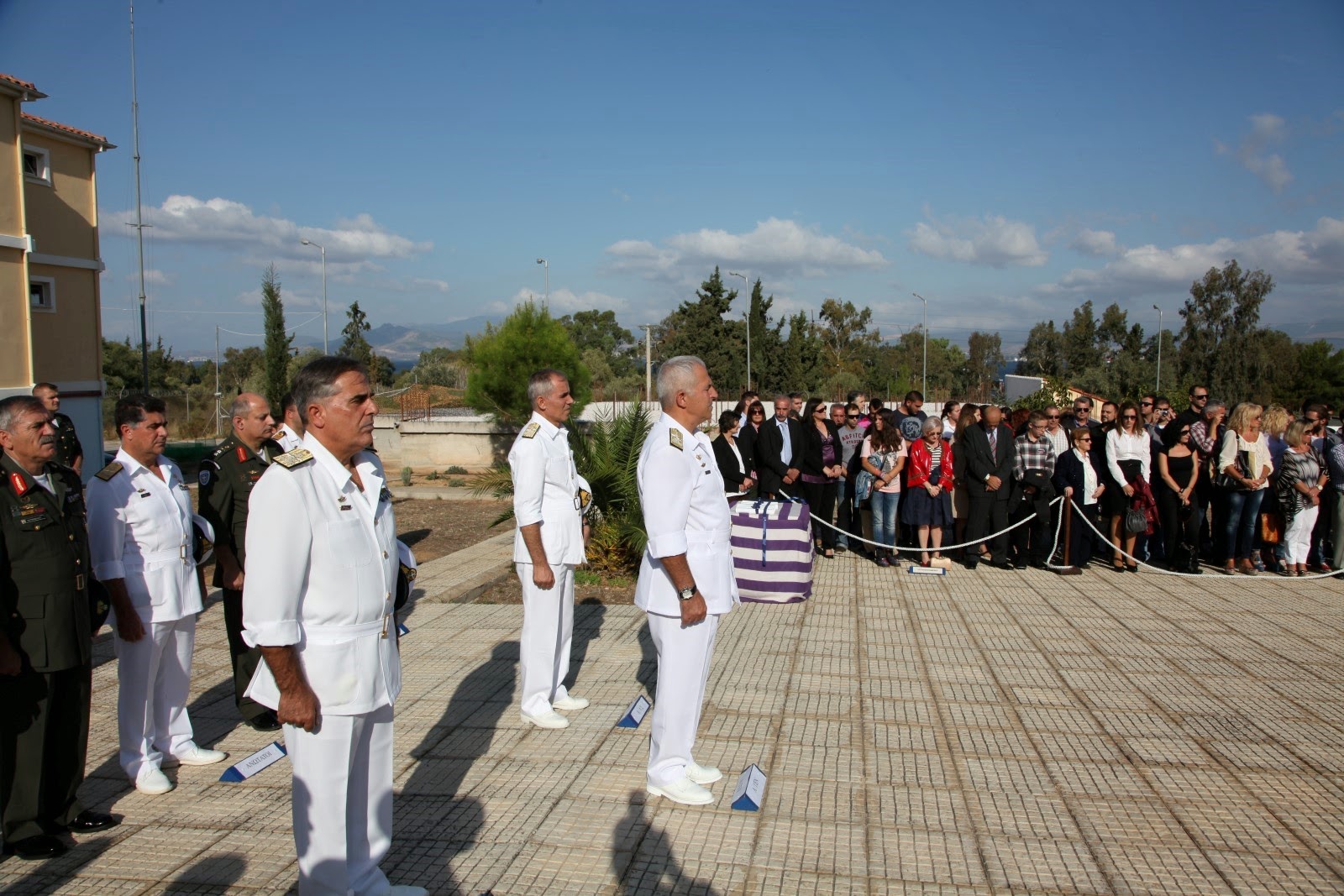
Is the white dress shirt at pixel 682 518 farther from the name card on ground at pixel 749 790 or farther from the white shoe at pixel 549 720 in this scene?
the white shoe at pixel 549 720

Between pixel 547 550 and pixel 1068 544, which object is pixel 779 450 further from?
pixel 547 550

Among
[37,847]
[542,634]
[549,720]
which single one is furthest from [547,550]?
[37,847]

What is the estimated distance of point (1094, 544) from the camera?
10.8m

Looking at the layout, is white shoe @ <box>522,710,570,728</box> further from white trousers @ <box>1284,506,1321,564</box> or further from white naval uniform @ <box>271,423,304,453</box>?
white trousers @ <box>1284,506,1321,564</box>

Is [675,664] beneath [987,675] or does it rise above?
above

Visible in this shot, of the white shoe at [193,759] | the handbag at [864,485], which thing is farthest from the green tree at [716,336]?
the white shoe at [193,759]

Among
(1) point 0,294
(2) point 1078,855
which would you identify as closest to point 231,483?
(2) point 1078,855

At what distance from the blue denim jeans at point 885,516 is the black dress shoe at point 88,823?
7.83 metres

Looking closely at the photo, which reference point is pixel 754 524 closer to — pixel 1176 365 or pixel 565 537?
pixel 565 537

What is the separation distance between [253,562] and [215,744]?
2.98 m

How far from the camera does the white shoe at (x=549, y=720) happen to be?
16.6 feet

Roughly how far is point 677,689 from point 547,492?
1556 millimetres

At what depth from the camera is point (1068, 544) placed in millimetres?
9719

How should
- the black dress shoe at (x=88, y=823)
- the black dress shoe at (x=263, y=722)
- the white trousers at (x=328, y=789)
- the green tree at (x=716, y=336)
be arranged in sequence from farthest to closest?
the green tree at (x=716, y=336)
the black dress shoe at (x=263, y=722)
the black dress shoe at (x=88, y=823)
the white trousers at (x=328, y=789)
